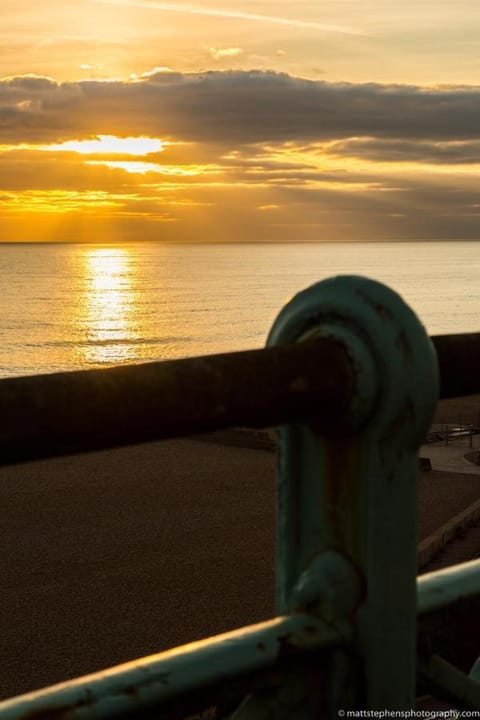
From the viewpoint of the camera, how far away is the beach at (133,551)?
675 inches

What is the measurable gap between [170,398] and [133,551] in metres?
22.2

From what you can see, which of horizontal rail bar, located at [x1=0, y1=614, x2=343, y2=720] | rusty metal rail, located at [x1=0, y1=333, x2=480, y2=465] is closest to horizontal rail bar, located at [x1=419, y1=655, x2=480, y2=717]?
horizontal rail bar, located at [x1=0, y1=614, x2=343, y2=720]

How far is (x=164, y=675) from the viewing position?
2.89 feet

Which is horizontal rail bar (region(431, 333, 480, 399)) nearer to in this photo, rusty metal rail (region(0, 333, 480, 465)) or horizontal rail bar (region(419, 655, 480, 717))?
rusty metal rail (region(0, 333, 480, 465))

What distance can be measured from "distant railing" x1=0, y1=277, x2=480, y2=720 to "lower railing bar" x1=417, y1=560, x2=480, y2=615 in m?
0.05

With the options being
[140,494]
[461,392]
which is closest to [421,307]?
[140,494]

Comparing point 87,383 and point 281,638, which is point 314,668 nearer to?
point 281,638

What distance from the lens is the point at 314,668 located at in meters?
1.04

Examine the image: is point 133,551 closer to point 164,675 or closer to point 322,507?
point 322,507

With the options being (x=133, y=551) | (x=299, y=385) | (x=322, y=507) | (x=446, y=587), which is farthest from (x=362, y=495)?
(x=133, y=551)

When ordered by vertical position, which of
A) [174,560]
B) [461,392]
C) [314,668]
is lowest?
[174,560]

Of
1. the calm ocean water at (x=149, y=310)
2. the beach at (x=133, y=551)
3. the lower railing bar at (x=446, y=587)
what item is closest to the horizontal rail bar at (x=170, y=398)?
the lower railing bar at (x=446, y=587)

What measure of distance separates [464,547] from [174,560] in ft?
20.7

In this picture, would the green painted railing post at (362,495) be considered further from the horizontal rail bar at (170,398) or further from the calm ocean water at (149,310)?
the calm ocean water at (149,310)
